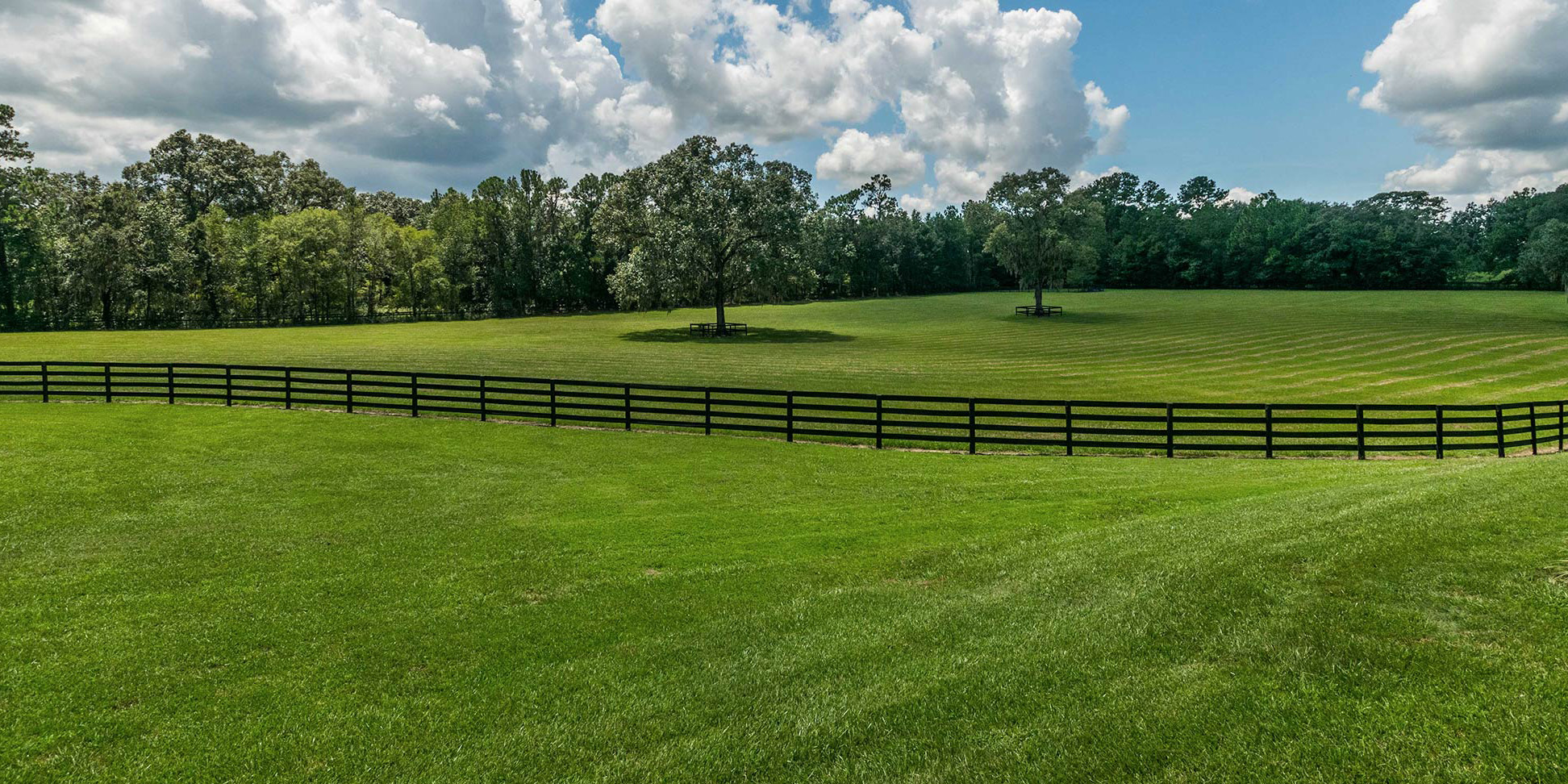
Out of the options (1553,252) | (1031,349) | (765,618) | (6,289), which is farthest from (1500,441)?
(6,289)

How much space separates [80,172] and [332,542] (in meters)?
114

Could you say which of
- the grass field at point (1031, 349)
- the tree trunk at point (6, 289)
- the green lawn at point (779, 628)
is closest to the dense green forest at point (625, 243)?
the tree trunk at point (6, 289)

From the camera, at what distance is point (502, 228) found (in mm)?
93000

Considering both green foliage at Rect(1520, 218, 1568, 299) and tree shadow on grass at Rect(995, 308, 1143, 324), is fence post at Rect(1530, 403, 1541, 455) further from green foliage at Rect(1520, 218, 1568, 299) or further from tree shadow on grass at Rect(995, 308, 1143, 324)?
green foliage at Rect(1520, 218, 1568, 299)

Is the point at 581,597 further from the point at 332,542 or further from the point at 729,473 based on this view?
the point at 729,473

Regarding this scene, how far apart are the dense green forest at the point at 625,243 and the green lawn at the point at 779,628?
47428 millimetres

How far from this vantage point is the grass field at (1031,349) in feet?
103

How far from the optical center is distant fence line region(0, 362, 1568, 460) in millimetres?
18188

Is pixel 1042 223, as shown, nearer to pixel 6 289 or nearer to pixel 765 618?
pixel 765 618

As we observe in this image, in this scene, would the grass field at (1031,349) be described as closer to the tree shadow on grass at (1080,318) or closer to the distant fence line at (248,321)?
the tree shadow on grass at (1080,318)

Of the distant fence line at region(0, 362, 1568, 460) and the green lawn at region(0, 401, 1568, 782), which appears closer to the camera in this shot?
the green lawn at region(0, 401, 1568, 782)

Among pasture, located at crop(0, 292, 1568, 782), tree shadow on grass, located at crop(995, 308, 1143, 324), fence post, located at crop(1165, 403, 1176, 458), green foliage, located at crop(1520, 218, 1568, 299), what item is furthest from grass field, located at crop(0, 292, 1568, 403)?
pasture, located at crop(0, 292, 1568, 782)

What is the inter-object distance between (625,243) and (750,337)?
13.0 m

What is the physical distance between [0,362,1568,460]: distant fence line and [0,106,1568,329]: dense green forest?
35.2 meters
